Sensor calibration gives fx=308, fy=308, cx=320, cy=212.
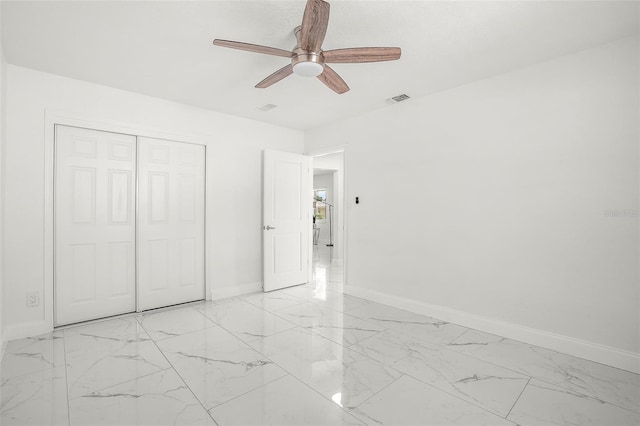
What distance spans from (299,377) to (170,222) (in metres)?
2.51

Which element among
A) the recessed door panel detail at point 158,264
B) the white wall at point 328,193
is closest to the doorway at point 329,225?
the white wall at point 328,193

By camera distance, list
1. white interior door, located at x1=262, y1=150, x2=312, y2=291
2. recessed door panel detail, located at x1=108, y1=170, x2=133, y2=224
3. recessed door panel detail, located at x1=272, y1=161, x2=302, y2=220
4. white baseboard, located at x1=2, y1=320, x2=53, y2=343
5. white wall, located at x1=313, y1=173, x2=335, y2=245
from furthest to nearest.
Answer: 1. white wall, located at x1=313, y1=173, x2=335, y2=245
2. recessed door panel detail, located at x1=272, y1=161, x2=302, y2=220
3. white interior door, located at x1=262, y1=150, x2=312, y2=291
4. recessed door panel detail, located at x1=108, y1=170, x2=133, y2=224
5. white baseboard, located at x1=2, y1=320, x2=53, y2=343

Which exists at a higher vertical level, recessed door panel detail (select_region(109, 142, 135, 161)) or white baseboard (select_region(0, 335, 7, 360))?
recessed door panel detail (select_region(109, 142, 135, 161))

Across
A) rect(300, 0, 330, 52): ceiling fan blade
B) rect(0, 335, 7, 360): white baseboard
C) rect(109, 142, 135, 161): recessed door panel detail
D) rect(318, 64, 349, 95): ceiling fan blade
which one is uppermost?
rect(300, 0, 330, 52): ceiling fan blade

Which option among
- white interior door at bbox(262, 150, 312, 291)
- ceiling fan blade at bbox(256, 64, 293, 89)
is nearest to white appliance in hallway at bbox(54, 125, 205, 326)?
white interior door at bbox(262, 150, 312, 291)

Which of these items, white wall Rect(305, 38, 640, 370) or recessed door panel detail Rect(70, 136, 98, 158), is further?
recessed door panel detail Rect(70, 136, 98, 158)

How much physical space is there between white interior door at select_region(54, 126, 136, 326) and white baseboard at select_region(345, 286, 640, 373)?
10.1 ft

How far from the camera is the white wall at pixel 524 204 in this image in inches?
92.5

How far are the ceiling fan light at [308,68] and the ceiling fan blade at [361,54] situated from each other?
79mm

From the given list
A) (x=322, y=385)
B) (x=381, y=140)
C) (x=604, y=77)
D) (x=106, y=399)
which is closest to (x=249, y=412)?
(x=322, y=385)

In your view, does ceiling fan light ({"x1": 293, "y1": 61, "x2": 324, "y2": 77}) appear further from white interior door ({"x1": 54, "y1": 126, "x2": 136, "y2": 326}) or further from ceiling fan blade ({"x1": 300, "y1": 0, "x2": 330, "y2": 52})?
white interior door ({"x1": 54, "y1": 126, "x2": 136, "y2": 326})

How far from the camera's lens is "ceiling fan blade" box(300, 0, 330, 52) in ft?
5.42

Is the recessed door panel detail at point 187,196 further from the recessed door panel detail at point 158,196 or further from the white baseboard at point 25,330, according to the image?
the white baseboard at point 25,330

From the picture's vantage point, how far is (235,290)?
4.20 m
